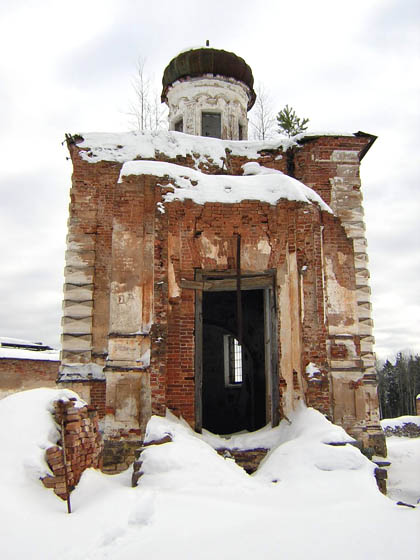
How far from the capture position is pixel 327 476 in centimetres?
551

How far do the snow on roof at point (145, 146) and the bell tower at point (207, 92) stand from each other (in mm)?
4305

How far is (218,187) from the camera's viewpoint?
8.40 metres

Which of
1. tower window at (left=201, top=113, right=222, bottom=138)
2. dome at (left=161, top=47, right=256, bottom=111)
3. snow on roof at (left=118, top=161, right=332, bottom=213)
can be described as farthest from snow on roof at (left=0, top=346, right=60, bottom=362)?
snow on roof at (left=118, top=161, right=332, bottom=213)

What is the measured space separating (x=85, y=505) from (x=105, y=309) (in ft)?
21.1

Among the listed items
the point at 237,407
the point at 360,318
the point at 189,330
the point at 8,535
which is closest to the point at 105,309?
the point at 189,330

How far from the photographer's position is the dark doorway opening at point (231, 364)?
11594 millimetres

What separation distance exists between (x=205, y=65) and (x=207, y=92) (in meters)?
0.86

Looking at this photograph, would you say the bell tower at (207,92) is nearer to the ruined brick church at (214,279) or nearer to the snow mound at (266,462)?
the ruined brick church at (214,279)

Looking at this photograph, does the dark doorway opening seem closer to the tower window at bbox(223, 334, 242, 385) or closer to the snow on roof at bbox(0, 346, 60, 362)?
the tower window at bbox(223, 334, 242, 385)

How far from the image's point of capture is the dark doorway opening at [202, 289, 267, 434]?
11.6 m

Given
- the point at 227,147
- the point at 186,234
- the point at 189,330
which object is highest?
the point at 227,147

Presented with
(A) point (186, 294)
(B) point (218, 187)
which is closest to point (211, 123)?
(B) point (218, 187)

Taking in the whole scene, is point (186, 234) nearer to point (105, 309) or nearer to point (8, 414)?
point (105, 309)

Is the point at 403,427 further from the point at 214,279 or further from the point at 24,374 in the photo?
the point at 24,374
